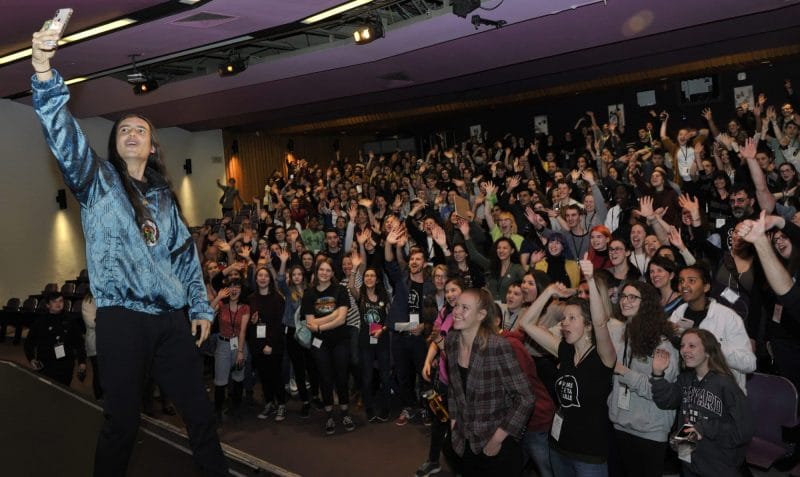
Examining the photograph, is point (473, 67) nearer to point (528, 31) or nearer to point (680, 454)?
point (528, 31)

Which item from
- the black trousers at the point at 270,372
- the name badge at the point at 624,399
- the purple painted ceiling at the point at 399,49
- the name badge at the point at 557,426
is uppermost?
the purple painted ceiling at the point at 399,49

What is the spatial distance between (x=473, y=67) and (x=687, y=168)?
373 centimetres

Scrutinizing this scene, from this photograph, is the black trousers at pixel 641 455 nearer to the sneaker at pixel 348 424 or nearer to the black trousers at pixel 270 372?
the sneaker at pixel 348 424

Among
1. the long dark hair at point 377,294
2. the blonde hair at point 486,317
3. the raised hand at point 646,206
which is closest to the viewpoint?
the blonde hair at point 486,317

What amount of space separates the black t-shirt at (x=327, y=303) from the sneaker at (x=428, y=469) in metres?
1.47

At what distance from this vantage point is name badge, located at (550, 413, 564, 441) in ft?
10.3

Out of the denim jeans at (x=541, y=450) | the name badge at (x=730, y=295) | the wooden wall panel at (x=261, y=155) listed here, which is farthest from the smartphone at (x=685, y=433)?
the wooden wall panel at (x=261, y=155)

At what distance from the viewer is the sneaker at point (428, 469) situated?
4.39 m

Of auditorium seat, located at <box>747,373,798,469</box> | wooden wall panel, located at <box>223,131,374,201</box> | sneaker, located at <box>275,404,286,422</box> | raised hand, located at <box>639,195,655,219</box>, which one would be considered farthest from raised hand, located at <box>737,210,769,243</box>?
wooden wall panel, located at <box>223,131,374,201</box>

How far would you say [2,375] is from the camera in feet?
14.7

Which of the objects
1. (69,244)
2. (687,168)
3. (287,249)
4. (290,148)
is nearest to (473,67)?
(687,168)

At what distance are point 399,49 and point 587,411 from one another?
7150 mm

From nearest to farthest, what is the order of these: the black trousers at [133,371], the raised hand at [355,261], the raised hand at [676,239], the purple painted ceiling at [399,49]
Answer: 1. the black trousers at [133,371]
2. the raised hand at [676,239]
3. the raised hand at [355,261]
4. the purple painted ceiling at [399,49]

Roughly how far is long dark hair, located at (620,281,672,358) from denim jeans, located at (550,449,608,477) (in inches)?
23.5
